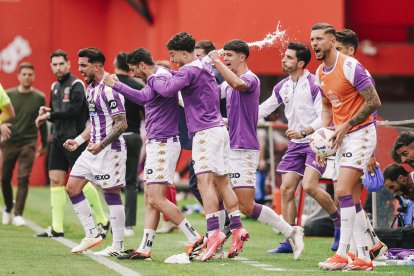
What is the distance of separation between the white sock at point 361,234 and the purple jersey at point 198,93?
1603mm

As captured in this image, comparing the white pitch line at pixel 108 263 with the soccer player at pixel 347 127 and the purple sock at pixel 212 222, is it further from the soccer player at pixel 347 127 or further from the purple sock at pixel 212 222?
the soccer player at pixel 347 127

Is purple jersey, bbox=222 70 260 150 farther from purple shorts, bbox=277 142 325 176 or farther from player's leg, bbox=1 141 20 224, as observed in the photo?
player's leg, bbox=1 141 20 224

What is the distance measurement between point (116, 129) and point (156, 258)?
4.42 feet

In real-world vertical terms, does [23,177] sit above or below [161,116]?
below

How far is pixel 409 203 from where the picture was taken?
38.6 feet

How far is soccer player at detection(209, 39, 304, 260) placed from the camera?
35.5ft

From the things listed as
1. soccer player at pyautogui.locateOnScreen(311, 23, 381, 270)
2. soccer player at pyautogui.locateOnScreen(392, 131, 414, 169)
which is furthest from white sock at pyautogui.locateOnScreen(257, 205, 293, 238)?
soccer player at pyautogui.locateOnScreen(392, 131, 414, 169)

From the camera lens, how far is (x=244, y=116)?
10.9m

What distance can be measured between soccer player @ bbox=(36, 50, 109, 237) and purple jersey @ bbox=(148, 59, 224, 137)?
119 inches

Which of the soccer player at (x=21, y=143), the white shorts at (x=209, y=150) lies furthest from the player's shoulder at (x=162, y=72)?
the soccer player at (x=21, y=143)

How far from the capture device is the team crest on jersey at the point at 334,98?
32.0ft

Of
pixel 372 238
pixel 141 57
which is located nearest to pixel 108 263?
pixel 141 57

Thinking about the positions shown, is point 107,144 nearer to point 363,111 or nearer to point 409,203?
point 363,111

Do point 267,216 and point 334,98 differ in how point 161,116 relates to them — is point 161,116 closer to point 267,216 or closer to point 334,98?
point 267,216
